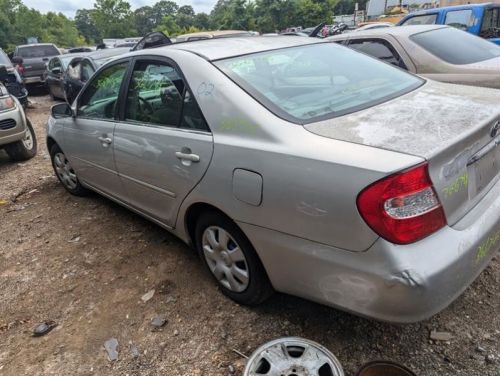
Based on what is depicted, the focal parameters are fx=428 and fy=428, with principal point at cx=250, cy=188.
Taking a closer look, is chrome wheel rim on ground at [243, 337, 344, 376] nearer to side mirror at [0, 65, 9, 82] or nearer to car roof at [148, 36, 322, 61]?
car roof at [148, 36, 322, 61]

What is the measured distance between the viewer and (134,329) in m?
2.61

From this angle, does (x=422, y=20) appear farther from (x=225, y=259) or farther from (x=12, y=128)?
(x=225, y=259)

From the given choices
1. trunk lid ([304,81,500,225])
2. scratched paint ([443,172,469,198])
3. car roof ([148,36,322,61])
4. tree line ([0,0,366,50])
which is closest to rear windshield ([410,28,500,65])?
car roof ([148,36,322,61])

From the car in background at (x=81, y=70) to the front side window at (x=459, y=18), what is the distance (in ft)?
22.6

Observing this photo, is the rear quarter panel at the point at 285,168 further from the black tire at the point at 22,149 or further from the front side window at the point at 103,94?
the black tire at the point at 22,149

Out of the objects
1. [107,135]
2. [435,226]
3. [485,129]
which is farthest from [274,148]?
[107,135]

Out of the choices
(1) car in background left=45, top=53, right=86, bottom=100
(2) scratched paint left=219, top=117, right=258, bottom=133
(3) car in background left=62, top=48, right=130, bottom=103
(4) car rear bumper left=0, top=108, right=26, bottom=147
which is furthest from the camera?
(1) car in background left=45, top=53, right=86, bottom=100

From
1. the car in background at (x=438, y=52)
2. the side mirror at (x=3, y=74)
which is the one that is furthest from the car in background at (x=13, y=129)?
the car in background at (x=438, y=52)

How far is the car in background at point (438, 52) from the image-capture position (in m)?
4.72

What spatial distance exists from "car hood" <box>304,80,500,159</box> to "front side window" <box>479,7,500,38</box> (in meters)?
7.47

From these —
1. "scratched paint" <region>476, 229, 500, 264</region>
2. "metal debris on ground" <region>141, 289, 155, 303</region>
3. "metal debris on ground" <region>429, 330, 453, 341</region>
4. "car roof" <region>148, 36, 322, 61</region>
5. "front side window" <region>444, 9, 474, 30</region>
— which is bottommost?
"metal debris on ground" <region>141, 289, 155, 303</region>

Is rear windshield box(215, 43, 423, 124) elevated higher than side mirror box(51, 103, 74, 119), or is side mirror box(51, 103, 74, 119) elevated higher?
rear windshield box(215, 43, 423, 124)

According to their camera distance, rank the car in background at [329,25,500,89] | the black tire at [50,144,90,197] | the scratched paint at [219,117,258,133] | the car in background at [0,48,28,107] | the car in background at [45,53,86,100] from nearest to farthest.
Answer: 1. the scratched paint at [219,117,258,133]
2. the black tire at [50,144,90,197]
3. the car in background at [329,25,500,89]
4. the car in background at [0,48,28,107]
5. the car in background at [45,53,86,100]

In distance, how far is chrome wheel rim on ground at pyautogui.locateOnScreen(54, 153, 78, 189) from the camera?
14.9 feet
